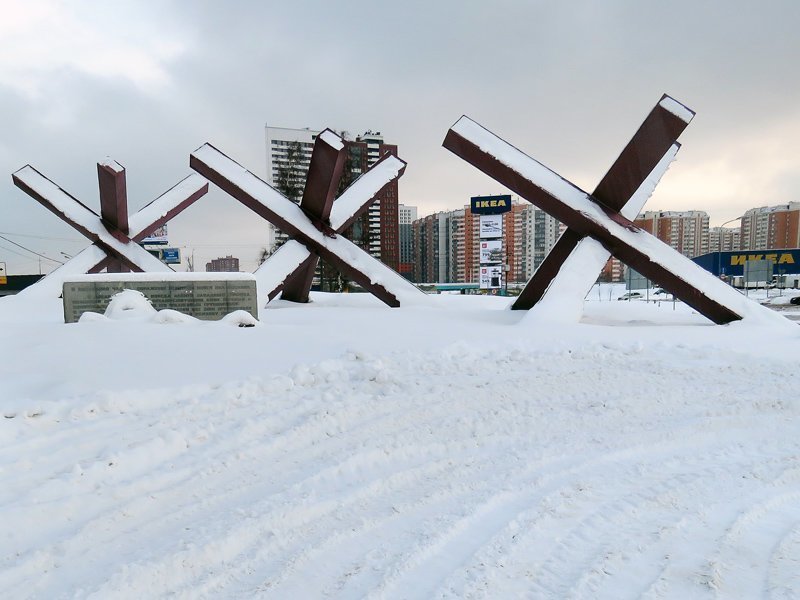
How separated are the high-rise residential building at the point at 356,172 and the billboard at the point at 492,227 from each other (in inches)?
247

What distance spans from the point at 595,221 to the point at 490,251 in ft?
55.3

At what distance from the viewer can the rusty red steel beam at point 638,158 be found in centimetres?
734

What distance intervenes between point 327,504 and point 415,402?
4.91ft

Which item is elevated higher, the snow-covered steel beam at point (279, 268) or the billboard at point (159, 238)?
the billboard at point (159, 238)

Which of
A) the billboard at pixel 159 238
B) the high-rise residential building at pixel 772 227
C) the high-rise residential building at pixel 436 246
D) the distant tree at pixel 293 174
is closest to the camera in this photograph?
the distant tree at pixel 293 174

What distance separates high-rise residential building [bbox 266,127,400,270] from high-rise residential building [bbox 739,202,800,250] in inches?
2680

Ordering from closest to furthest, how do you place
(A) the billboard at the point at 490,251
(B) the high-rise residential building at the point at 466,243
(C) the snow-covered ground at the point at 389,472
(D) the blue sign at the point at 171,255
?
(C) the snow-covered ground at the point at 389,472 < (A) the billboard at the point at 490,251 < (D) the blue sign at the point at 171,255 < (B) the high-rise residential building at the point at 466,243

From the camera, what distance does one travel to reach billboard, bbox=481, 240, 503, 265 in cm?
2456

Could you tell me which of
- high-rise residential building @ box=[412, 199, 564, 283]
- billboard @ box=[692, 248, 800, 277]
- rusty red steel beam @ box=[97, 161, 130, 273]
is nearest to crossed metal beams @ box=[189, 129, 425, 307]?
rusty red steel beam @ box=[97, 161, 130, 273]

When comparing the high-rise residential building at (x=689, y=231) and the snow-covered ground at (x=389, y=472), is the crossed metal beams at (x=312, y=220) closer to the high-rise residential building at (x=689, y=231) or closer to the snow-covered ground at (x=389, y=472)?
the snow-covered ground at (x=389, y=472)

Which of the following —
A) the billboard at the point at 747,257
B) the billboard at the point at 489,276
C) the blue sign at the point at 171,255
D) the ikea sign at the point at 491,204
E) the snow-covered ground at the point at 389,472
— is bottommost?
the snow-covered ground at the point at 389,472

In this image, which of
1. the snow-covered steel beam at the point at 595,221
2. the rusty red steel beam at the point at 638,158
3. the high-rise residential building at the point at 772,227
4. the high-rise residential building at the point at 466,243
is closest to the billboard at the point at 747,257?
the high-rise residential building at the point at 466,243

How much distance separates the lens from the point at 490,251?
24688mm

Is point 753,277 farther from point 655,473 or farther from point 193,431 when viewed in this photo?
point 193,431
